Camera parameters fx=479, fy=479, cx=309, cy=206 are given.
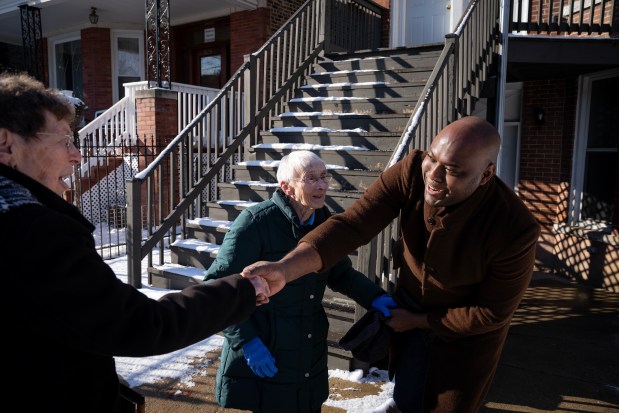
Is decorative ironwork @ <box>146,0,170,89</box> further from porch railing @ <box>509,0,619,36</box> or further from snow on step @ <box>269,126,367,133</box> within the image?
porch railing @ <box>509,0,619,36</box>

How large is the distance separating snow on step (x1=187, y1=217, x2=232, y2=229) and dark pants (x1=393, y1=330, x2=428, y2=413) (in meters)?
3.81

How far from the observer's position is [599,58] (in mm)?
6723

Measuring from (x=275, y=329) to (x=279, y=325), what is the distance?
0.09 feet

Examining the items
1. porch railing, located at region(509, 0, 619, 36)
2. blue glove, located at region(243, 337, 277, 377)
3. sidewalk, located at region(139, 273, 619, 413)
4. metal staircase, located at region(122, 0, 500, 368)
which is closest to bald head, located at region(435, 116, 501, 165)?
blue glove, located at region(243, 337, 277, 377)

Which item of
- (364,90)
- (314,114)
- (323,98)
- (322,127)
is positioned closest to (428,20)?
(364,90)

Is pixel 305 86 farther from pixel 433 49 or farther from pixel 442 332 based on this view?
pixel 442 332

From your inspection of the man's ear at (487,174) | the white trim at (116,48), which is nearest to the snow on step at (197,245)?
the man's ear at (487,174)

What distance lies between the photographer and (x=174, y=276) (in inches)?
218

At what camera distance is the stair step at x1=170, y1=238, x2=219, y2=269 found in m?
5.59

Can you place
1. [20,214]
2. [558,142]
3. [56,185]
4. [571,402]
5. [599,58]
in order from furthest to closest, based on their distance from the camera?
[558,142]
[599,58]
[571,402]
[56,185]
[20,214]

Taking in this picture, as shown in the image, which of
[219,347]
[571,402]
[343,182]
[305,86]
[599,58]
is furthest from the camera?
[305,86]

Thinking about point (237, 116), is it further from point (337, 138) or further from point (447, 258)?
point (447, 258)

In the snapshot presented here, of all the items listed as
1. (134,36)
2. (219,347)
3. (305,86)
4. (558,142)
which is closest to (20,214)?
(219,347)

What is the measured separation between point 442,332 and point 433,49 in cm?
610
